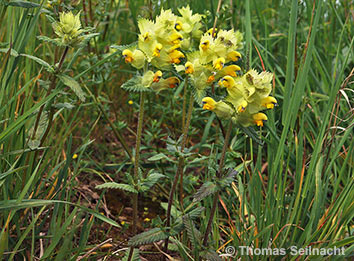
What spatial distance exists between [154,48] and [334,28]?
1.87 meters

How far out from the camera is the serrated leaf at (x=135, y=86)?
1.40m

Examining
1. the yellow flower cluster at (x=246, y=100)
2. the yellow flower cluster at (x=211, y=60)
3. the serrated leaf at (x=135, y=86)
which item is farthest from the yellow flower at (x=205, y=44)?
the serrated leaf at (x=135, y=86)

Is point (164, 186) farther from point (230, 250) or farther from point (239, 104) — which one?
point (239, 104)

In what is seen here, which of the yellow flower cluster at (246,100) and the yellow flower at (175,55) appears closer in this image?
the yellow flower cluster at (246,100)

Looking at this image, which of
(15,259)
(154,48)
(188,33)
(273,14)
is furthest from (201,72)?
(273,14)

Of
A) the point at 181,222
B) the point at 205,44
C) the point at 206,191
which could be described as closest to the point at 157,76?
the point at 205,44

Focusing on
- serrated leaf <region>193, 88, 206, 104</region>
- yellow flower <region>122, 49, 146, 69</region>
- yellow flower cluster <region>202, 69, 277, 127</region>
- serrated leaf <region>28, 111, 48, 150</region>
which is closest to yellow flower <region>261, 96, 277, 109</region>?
yellow flower cluster <region>202, 69, 277, 127</region>

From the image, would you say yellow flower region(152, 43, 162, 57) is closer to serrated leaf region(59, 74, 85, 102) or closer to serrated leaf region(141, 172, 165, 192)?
serrated leaf region(59, 74, 85, 102)

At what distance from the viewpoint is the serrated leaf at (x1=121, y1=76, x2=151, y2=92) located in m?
1.40

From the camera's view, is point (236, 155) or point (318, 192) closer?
point (318, 192)

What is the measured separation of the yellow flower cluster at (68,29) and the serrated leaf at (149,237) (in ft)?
2.42

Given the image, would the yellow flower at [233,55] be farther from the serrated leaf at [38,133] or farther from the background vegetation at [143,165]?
the serrated leaf at [38,133]

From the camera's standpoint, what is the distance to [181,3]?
2785mm

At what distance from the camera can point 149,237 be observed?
141 centimetres
